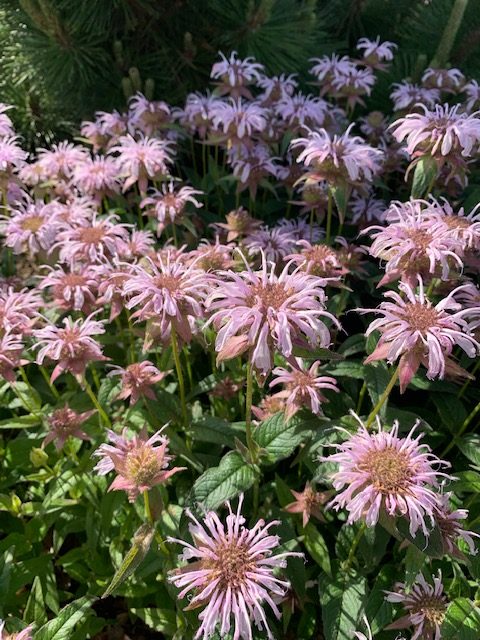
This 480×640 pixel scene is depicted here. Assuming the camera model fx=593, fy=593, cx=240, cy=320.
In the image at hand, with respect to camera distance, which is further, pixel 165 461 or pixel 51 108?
pixel 51 108

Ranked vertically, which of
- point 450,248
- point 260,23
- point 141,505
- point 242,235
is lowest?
point 141,505

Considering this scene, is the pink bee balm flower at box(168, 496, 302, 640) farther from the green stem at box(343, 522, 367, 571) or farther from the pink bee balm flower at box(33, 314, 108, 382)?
the pink bee balm flower at box(33, 314, 108, 382)

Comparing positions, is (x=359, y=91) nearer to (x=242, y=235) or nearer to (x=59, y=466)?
(x=242, y=235)

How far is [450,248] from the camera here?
1.30m

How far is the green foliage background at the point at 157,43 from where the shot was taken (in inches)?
86.7

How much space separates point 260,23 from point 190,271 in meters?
1.49

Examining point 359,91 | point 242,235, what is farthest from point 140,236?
point 359,91

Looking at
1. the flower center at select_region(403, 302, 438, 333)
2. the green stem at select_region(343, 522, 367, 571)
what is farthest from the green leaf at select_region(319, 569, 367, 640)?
the flower center at select_region(403, 302, 438, 333)

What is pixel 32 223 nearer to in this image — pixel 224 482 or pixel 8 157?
pixel 8 157

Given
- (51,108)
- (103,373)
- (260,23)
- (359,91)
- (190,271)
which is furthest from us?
(51,108)

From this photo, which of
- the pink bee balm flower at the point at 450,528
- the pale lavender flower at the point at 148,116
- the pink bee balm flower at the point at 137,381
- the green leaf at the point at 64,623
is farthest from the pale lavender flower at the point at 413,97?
the green leaf at the point at 64,623

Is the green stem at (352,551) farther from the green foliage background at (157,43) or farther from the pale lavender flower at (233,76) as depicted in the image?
the green foliage background at (157,43)

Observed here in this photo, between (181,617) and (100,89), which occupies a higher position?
(100,89)

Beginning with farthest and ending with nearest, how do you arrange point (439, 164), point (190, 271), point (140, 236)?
point (140, 236), point (439, 164), point (190, 271)
